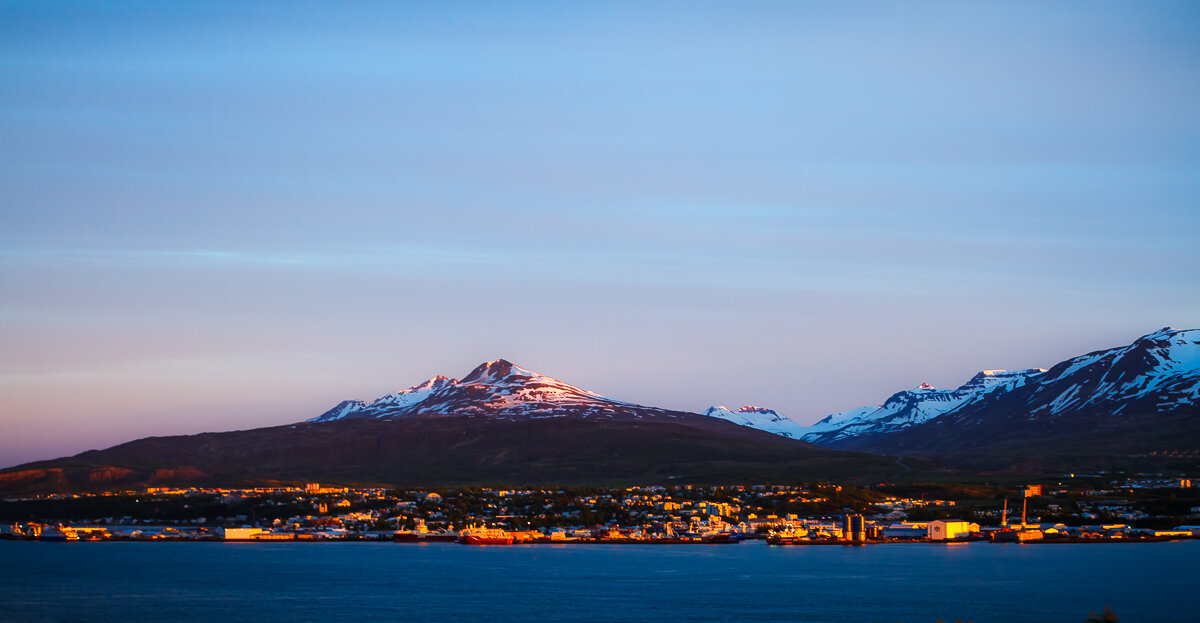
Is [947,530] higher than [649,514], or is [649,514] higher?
[649,514]

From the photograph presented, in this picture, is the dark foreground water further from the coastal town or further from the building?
the coastal town

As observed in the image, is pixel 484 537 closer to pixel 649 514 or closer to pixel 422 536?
pixel 422 536

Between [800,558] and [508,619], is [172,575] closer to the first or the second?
[508,619]

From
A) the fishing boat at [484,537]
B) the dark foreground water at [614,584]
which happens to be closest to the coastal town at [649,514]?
the fishing boat at [484,537]

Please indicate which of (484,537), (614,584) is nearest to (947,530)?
(484,537)

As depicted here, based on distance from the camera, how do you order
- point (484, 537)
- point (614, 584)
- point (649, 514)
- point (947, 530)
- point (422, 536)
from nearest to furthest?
point (614, 584) → point (947, 530) → point (484, 537) → point (422, 536) → point (649, 514)

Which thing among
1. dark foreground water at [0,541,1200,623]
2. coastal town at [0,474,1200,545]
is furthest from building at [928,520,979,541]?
dark foreground water at [0,541,1200,623]

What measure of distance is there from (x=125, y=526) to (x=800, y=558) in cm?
7639

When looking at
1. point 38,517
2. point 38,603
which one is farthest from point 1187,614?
point 38,517

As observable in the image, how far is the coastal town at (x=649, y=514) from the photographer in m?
119

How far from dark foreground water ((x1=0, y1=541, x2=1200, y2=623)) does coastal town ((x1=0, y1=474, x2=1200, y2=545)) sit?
23.3 feet

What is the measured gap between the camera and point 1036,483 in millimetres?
159625

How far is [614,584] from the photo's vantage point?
79.1 m

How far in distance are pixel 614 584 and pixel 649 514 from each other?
55.7 metres
